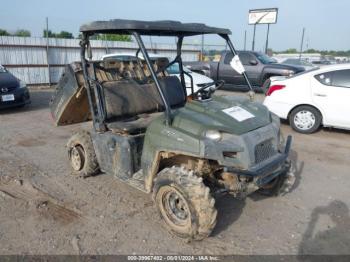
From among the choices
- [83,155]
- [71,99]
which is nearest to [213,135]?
[71,99]

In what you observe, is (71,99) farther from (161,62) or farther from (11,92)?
(11,92)

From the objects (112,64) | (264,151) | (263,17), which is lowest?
(264,151)

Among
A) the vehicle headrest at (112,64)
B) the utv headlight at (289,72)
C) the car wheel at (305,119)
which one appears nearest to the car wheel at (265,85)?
the utv headlight at (289,72)

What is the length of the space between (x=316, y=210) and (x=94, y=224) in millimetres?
2653

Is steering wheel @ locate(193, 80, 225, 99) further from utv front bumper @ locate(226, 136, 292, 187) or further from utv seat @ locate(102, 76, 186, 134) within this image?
utv front bumper @ locate(226, 136, 292, 187)

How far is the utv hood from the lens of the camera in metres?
3.21

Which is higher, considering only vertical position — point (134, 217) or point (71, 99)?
point (71, 99)

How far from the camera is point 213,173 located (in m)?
3.60

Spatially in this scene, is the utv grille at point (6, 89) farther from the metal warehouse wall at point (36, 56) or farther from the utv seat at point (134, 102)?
the utv seat at point (134, 102)

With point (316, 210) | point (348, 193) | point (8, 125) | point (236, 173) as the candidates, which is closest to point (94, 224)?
point (236, 173)

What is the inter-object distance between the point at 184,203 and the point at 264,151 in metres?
0.98

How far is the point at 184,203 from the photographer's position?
127 inches

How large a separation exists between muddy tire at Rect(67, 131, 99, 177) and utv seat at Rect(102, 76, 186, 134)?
25.0 inches

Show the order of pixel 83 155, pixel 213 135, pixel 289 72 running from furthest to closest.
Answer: pixel 289 72 < pixel 83 155 < pixel 213 135
